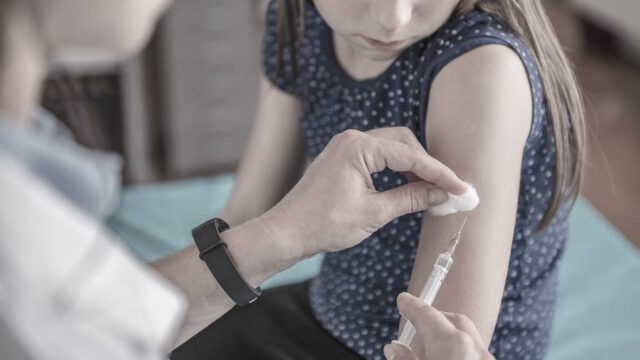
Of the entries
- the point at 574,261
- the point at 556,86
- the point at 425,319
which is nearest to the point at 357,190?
the point at 425,319

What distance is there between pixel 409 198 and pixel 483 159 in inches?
3.9

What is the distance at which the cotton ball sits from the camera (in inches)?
40.7

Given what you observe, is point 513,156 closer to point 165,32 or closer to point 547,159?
point 547,159

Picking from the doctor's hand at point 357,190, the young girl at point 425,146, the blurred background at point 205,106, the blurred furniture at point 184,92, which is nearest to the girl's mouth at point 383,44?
the young girl at point 425,146

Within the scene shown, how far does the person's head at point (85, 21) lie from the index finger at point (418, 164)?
323 millimetres

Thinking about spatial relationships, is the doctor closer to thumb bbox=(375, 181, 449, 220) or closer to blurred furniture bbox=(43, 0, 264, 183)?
thumb bbox=(375, 181, 449, 220)

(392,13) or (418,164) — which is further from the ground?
(392,13)

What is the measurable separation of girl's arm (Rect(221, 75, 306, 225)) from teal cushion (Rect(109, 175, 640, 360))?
0.29m

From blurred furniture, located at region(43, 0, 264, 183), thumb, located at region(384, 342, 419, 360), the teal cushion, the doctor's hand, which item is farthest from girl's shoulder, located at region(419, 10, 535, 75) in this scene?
blurred furniture, located at region(43, 0, 264, 183)

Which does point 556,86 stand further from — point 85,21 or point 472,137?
point 85,21

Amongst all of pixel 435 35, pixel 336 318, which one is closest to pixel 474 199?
pixel 435 35

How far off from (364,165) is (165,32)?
5.97ft

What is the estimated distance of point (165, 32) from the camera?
2744 mm

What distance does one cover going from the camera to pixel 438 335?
0.95 meters
